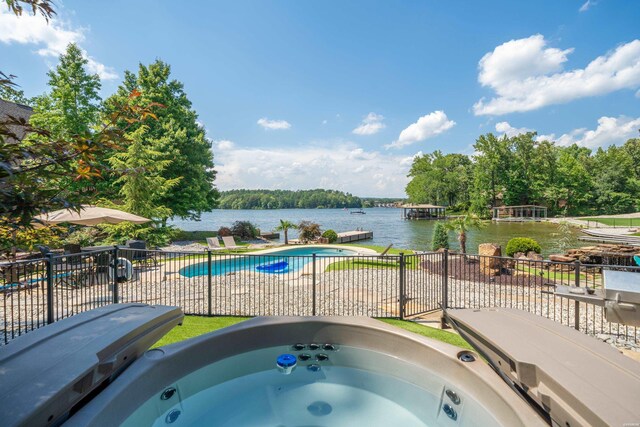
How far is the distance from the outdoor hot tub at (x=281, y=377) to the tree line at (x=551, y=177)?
5686 centimetres

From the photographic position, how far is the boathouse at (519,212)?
51.9m

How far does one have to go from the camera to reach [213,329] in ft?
17.2

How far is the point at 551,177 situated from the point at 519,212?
8599mm

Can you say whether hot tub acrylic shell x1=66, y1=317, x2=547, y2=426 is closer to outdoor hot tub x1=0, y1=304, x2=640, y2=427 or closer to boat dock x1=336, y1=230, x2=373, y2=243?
outdoor hot tub x1=0, y1=304, x2=640, y2=427

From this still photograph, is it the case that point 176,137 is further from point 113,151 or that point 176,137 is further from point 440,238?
point 440,238

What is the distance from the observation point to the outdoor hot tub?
221 centimetres

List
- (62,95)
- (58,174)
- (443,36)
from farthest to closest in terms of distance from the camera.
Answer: (62,95), (443,36), (58,174)

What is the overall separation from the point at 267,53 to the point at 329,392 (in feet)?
47.2

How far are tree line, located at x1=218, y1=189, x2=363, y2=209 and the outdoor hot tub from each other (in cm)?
8978

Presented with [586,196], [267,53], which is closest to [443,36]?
[267,53]

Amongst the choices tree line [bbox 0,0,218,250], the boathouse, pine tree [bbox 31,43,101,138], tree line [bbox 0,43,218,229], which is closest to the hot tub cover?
tree line [bbox 0,0,218,250]

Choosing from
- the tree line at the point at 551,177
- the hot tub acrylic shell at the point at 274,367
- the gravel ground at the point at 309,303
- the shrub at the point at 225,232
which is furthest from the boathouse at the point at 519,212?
the hot tub acrylic shell at the point at 274,367

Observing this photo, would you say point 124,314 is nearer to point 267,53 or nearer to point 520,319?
point 520,319

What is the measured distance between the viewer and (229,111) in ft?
72.7
